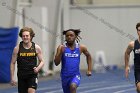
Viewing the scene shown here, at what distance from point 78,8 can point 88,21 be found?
0.92 metres

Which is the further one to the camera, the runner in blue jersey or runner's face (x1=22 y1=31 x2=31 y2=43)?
the runner in blue jersey

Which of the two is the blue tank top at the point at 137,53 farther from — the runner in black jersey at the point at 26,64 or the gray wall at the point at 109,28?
the gray wall at the point at 109,28

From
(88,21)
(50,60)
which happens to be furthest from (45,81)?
(88,21)

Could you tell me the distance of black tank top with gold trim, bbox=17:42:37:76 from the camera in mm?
10344

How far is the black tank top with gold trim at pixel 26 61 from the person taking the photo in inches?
407

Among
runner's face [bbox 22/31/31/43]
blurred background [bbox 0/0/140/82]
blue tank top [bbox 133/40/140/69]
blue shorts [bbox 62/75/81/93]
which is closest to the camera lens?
runner's face [bbox 22/31/31/43]

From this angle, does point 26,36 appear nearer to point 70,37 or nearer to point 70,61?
point 70,37

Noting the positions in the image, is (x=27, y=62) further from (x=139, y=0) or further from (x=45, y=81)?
(x=139, y=0)

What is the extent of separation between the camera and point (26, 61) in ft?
34.0

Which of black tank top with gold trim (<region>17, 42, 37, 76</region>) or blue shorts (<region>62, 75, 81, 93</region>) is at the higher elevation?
black tank top with gold trim (<region>17, 42, 37, 76</region>)

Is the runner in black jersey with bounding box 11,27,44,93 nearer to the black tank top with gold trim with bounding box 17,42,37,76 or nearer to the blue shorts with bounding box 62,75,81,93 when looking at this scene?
the black tank top with gold trim with bounding box 17,42,37,76

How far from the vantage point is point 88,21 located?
93.4 ft

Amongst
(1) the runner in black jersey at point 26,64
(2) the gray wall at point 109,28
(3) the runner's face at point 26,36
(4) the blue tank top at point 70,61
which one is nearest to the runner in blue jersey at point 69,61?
(4) the blue tank top at point 70,61

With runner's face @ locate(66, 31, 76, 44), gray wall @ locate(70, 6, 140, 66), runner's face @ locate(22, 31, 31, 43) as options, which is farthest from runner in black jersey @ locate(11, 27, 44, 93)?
gray wall @ locate(70, 6, 140, 66)
